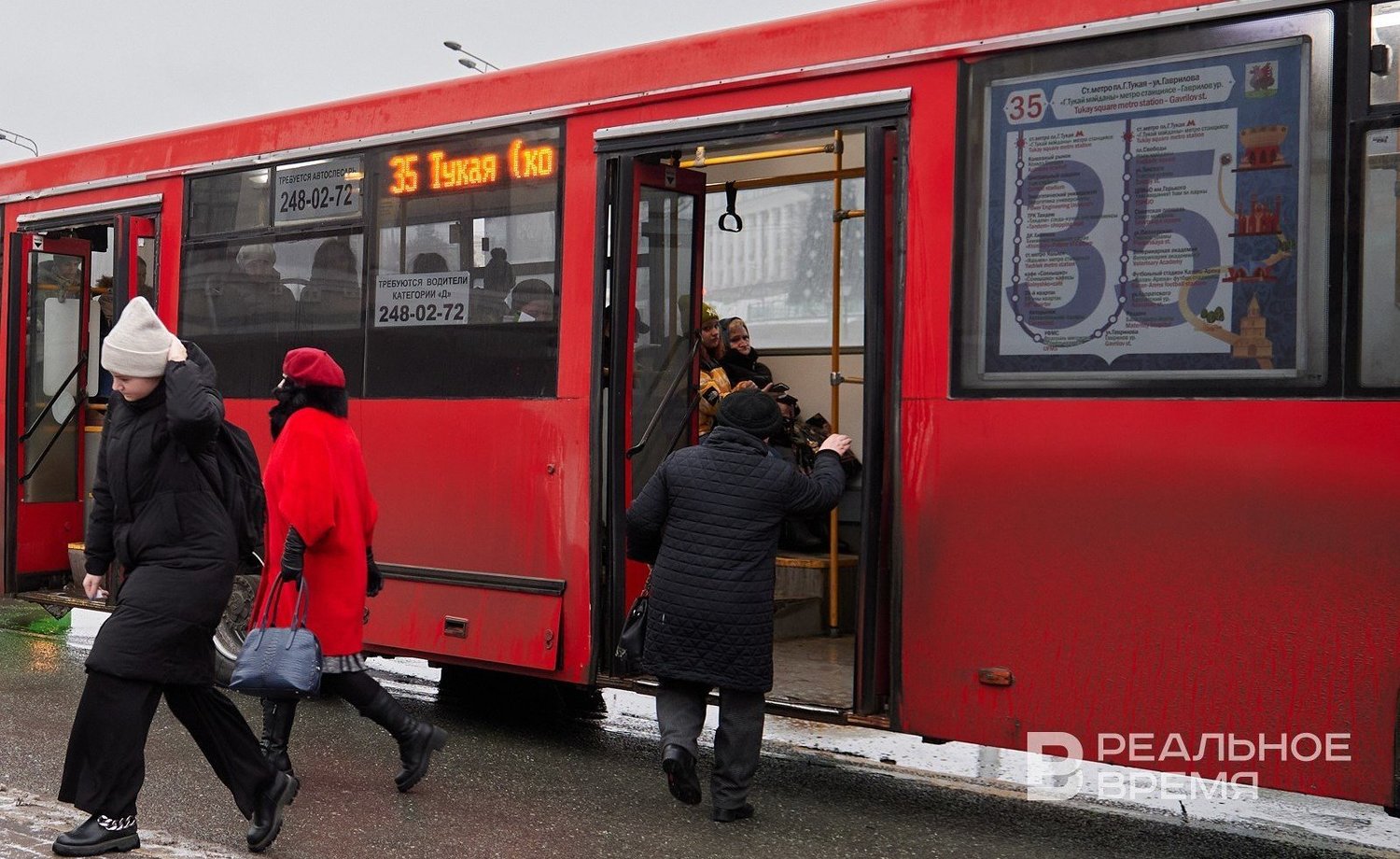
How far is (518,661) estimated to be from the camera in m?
6.37

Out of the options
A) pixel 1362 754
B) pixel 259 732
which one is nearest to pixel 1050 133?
pixel 1362 754

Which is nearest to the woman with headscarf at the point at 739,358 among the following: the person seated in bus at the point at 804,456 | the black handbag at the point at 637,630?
the person seated in bus at the point at 804,456

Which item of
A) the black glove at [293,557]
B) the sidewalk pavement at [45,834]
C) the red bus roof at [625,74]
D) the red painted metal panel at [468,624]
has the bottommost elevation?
the sidewalk pavement at [45,834]

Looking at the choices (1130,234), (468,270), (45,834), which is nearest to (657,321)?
(468,270)

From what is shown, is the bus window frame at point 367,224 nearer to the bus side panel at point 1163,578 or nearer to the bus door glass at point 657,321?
the bus door glass at point 657,321

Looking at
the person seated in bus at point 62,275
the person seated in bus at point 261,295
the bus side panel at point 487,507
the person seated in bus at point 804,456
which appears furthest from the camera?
the person seated in bus at point 62,275

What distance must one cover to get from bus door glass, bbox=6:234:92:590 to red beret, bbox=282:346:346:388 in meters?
4.18

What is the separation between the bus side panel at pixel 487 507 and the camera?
6.31 metres

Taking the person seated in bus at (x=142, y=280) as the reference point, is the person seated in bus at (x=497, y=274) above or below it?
below

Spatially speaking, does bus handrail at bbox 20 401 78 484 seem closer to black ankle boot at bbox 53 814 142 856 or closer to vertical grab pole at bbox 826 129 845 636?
black ankle boot at bbox 53 814 142 856

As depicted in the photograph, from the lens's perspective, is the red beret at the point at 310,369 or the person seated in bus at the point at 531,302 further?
the person seated in bus at the point at 531,302

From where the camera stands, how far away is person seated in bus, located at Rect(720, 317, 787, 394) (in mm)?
8219

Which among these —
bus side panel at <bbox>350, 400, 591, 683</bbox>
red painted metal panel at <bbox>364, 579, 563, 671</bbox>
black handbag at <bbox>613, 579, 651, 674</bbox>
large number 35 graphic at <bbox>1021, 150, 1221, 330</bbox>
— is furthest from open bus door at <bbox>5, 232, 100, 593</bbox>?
large number 35 graphic at <bbox>1021, 150, 1221, 330</bbox>

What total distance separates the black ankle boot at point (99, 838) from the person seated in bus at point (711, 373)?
327 centimetres
